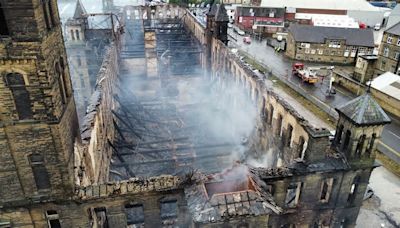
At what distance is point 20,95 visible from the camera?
59.7 feet

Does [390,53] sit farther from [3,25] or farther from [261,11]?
[3,25]

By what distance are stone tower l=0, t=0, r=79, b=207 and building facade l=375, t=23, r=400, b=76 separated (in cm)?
5992

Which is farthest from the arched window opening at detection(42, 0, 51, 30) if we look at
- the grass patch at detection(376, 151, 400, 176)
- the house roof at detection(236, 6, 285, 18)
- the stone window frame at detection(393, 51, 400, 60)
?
the house roof at detection(236, 6, 285, 18)

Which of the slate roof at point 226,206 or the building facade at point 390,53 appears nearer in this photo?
the slate roof at point 226,206

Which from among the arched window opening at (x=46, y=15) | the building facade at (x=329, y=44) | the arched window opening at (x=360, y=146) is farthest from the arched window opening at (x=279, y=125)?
the building facade at (x=329, y=44)

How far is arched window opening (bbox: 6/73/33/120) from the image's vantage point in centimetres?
1773

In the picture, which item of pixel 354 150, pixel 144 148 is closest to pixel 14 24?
pixel 144 148

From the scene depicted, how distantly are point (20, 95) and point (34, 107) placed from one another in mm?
941

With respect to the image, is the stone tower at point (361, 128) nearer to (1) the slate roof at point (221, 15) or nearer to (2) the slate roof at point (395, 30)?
(1) the slate roof at point (221, 15)

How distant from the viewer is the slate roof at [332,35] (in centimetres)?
7294

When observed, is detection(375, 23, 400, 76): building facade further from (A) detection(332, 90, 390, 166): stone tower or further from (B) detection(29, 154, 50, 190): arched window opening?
(B) detection(29, 154, 50, 190): arched window opening

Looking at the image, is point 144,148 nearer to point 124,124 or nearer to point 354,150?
point 124,124

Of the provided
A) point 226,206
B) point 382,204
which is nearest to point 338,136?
point 226,206

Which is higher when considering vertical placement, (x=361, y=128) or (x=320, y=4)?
(x=320, y=4)
